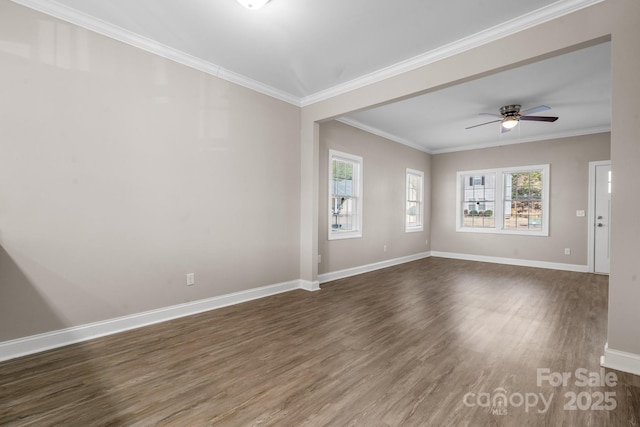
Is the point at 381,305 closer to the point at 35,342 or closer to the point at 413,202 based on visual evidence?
the point at 35,342

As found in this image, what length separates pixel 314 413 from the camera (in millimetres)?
1733

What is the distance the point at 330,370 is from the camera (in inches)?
87.0

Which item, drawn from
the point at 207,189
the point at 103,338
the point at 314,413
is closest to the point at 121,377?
the point at 103,338

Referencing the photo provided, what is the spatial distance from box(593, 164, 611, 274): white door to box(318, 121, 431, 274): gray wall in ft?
11.2

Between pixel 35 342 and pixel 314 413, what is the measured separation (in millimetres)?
2449

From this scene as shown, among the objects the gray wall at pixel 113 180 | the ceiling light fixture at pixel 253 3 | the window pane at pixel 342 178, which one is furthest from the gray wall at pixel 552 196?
the ceiling light fixture at pixel 253 3

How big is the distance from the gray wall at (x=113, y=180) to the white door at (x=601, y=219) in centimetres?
657

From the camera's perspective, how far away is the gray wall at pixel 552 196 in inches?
240

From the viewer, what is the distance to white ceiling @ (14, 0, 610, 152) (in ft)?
8.43

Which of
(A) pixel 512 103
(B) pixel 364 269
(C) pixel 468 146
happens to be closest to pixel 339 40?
(A) pixel 512 103

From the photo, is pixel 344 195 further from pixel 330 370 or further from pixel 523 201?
pixel 523 201

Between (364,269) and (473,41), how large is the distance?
4.14 m

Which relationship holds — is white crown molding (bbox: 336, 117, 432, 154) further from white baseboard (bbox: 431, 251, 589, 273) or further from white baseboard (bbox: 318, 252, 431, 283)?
white baseboard (bbox: 431, 251, 589, 273)

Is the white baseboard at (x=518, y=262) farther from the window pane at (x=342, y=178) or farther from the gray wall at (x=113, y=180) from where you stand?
the gray wall at (x=113, y=180)
